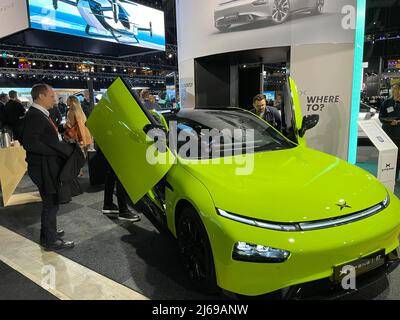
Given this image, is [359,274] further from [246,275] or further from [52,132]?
[52,132]

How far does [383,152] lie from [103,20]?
6209 mm

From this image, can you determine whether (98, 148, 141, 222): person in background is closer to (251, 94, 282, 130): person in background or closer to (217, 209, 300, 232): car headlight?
(217, 209, 300, 232): car headlight

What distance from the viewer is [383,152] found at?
411 centimetres

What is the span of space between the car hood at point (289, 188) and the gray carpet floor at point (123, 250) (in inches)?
29.0

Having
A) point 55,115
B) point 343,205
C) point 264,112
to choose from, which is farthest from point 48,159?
point 55,115

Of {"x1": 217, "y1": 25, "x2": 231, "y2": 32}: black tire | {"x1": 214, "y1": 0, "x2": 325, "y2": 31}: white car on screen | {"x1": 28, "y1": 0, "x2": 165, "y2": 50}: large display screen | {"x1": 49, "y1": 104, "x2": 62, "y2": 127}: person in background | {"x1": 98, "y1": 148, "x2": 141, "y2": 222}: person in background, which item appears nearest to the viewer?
Result: {"x1": 98, "y1": 148, "x2": 141, "y2": 222}: person in background

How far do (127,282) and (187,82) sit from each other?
18.1ft

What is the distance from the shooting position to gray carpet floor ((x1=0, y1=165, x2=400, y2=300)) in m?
2.44

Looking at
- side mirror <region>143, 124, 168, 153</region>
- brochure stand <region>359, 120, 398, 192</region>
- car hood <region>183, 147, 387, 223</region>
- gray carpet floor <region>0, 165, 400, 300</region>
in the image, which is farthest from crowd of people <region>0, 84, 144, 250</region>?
brochure stand <region>359, 120, 398, 192</region>

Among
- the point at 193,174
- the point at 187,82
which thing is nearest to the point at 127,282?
the point at 193,174

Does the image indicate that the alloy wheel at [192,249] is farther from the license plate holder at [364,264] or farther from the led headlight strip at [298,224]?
the license plate holder at [364,264]

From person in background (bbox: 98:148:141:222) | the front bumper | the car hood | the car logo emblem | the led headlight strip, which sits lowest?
person in background (bbox: 98:148:141:222)

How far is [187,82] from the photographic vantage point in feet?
24.1

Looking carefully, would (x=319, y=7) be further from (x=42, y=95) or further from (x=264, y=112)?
(x=42, y=95)
